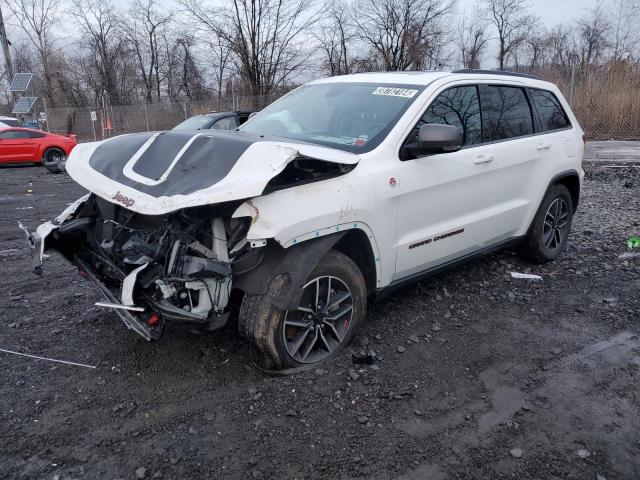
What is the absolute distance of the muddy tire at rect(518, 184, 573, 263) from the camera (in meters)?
5.20

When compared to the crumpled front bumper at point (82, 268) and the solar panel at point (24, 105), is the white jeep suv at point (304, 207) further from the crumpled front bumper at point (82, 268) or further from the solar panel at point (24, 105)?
the solar panel at point (24, 105)

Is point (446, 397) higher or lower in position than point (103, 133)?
lower

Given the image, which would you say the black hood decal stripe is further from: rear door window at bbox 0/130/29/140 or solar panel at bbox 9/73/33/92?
solar panel at bbox 9/73/33/92

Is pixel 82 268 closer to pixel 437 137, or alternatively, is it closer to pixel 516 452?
pixel 437 137

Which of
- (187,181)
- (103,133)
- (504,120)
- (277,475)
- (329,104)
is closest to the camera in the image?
(277,475)

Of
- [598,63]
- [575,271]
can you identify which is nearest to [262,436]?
[575,271]

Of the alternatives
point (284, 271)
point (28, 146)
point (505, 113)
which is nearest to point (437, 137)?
point (284, 271)

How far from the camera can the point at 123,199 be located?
9.98 feet

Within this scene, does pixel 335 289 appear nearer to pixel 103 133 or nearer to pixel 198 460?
pixel 198 460

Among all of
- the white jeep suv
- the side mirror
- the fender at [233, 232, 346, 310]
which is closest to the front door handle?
the white jeep suv

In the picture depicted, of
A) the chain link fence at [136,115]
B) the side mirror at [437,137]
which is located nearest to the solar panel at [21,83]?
the chain link fence at [136,115]

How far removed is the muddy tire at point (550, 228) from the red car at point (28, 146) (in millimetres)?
15025

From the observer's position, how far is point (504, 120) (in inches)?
182

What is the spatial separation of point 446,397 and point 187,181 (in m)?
2.00
